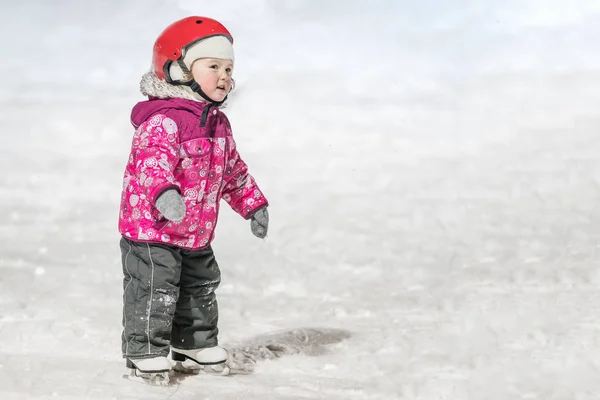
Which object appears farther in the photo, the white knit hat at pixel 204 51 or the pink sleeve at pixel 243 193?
the pink sleeve at pixel 243 193


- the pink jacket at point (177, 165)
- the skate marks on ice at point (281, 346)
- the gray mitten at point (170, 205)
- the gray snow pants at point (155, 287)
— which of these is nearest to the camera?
the gray mitten at point (170, 205)

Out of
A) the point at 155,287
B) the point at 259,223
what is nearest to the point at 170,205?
the point at 155,287

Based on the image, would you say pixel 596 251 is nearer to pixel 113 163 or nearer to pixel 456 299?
pixel 456 299

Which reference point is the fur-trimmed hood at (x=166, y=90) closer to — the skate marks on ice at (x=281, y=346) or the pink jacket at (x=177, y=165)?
the pink jacket at (x=177, y=165)

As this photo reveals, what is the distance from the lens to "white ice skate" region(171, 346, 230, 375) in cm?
448

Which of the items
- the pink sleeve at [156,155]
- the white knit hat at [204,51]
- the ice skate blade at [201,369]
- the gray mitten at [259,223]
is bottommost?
the ice skate blade at [201,369]

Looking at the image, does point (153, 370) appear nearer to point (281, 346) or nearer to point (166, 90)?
point (281, 346)

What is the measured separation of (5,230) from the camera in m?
7.36

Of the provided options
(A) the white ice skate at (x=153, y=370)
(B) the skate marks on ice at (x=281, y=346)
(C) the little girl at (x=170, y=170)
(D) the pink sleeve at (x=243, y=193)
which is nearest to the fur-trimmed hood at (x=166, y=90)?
(C) the little girl at (x=170, y=170)

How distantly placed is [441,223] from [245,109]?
10.7 ft

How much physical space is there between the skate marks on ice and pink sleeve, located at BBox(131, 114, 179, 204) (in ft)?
3.56

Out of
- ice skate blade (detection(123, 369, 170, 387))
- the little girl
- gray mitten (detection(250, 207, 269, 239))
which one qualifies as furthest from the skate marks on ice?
gray mitten (detection(250, 207, 269, 239))

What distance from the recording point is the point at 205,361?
448 centimetres

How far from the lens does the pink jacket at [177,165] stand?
13.3ft
